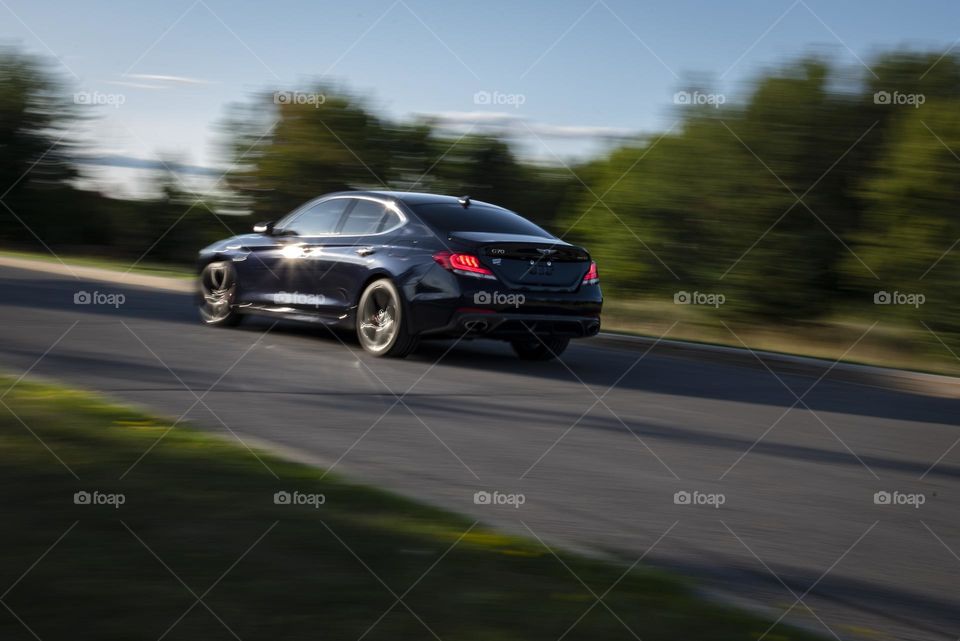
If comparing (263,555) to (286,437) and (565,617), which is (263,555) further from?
(286,437)

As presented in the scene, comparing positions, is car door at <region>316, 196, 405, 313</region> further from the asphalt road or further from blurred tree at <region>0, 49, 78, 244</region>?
blurred tree at <region>0, 49, 78, 244</region>

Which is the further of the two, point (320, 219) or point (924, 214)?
point (924, 214)

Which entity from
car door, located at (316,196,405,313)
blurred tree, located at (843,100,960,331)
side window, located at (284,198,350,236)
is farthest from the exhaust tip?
blurred tree, located at (843,100,960,331)

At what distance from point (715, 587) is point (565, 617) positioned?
37.8 inches

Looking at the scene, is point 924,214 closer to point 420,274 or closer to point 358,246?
point 420,274

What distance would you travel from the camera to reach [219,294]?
44.5 ft

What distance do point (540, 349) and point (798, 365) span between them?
117 inches

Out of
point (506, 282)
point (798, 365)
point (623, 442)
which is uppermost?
point (506, 282)

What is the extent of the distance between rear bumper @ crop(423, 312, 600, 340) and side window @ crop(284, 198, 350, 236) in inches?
76.9

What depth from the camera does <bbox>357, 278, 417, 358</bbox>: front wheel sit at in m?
11.3

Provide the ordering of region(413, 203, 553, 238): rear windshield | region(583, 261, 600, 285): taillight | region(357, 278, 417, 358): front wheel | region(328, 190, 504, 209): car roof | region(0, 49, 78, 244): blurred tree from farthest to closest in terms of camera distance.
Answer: region(0, 49, 78, 244): blurred tree
region(328, 190, 504, 209): car roof
region(583, 261, 600, 285): taillight
region(413, 203, 553, 238): rear windshield
region(357, 278, 417, 358): front wheel

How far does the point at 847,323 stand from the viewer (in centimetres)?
1791

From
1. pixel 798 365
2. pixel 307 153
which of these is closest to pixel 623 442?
pixel 798 365

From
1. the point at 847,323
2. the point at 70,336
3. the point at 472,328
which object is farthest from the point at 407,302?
the point at 847,323
